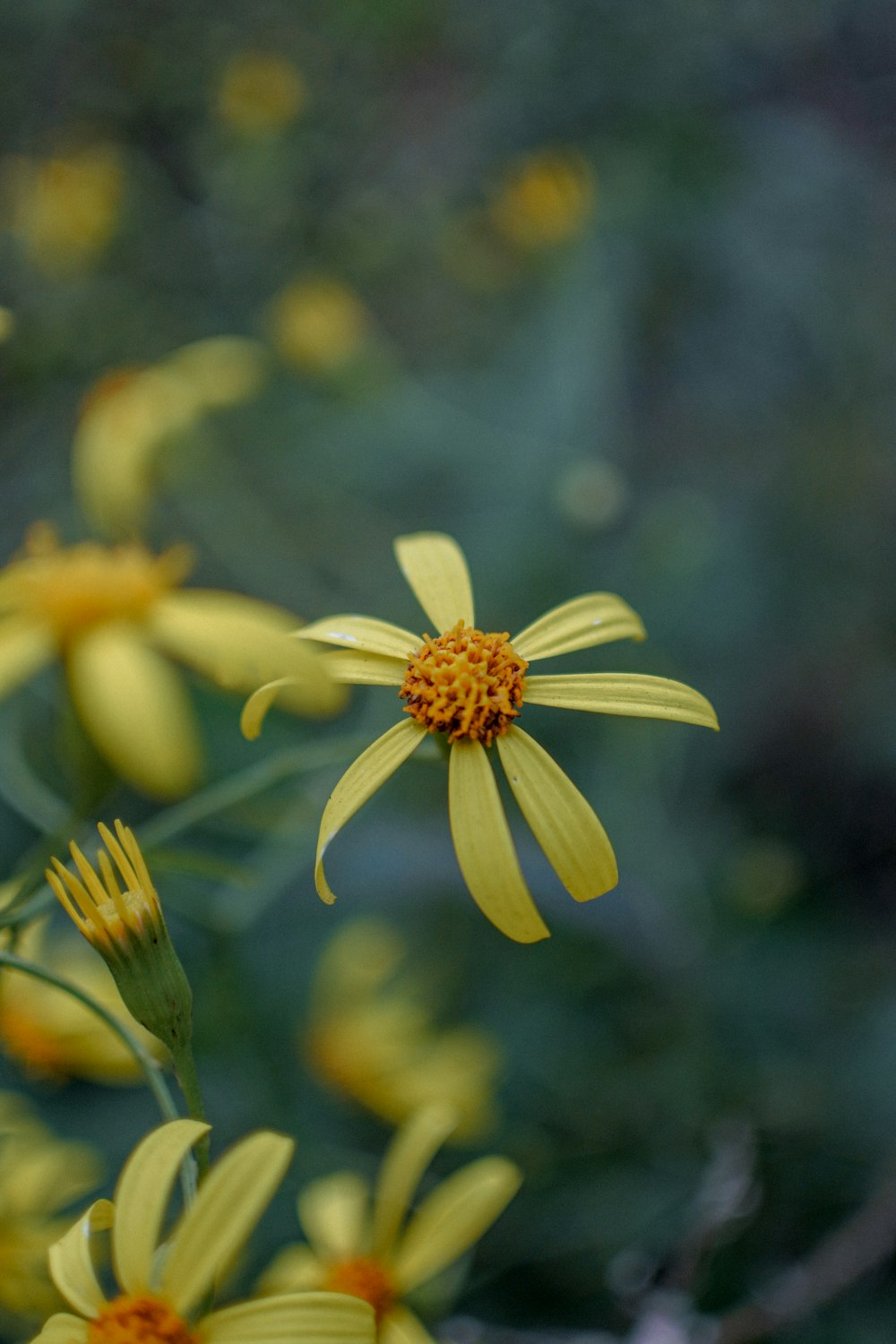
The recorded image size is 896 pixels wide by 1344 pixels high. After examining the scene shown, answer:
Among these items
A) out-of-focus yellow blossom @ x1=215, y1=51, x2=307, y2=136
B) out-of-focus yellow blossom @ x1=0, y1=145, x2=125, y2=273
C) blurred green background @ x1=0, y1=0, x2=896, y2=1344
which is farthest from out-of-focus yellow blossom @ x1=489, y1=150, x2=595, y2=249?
out-of-focus yellow blossom @ x1=0, y1=145, x2=125, y2=273

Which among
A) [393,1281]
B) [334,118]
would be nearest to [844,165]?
[334,118]

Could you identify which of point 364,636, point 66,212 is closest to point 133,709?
point 364,636

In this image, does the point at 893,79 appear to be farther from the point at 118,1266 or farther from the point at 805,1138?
the point at 118,1266

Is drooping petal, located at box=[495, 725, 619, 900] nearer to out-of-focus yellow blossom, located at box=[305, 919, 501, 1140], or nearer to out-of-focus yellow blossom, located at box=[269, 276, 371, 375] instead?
out-of-focus yellow blossom, located at box=[305, 919, 501, 1140]

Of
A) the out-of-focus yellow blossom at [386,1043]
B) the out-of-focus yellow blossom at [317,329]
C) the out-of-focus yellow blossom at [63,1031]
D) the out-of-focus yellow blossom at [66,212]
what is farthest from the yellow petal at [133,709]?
the out-of-focus yellow blossom at [66,212]

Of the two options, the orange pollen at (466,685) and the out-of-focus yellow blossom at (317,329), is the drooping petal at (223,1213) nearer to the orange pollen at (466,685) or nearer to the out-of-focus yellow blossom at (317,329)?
the orange pollen at (466,685)

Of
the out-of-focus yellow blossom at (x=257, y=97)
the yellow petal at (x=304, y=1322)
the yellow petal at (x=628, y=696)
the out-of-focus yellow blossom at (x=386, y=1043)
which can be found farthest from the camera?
the out-of-focus yellow blossom at (x=257, y=97)
